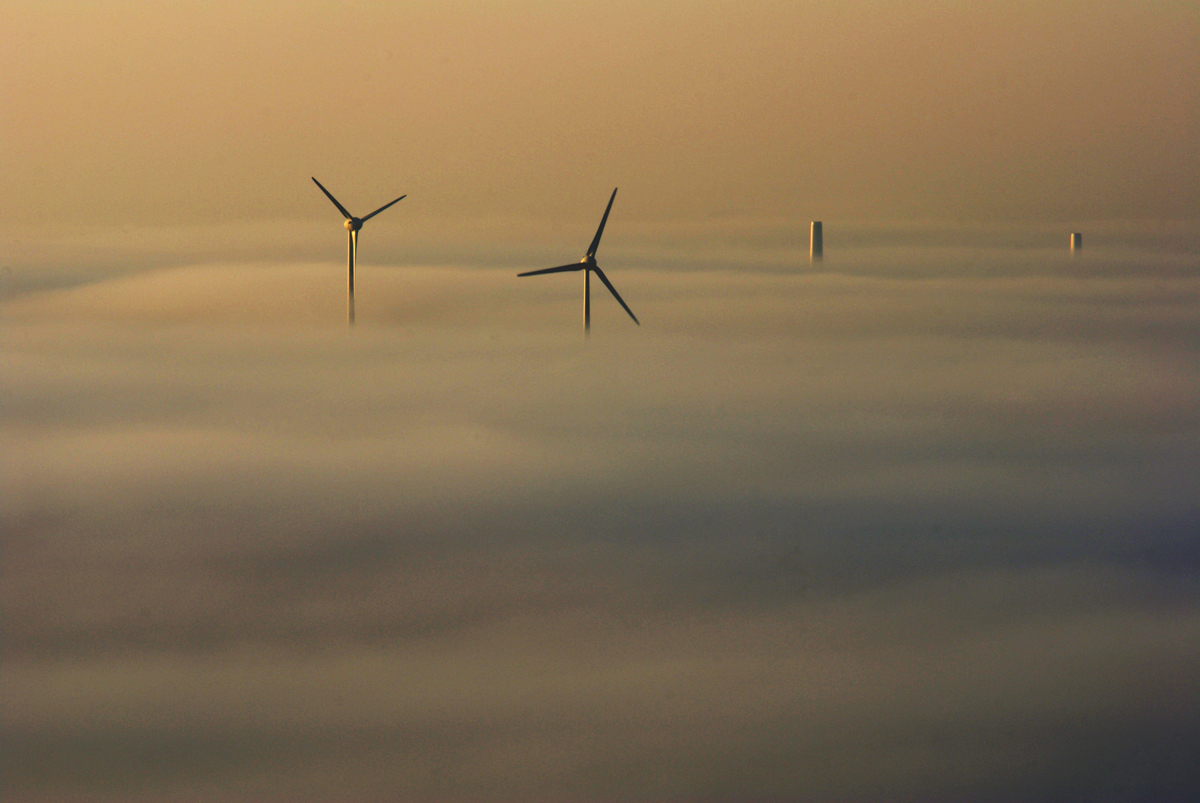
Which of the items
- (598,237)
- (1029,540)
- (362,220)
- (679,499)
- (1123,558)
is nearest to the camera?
(598,237)

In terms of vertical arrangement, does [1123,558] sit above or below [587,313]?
below

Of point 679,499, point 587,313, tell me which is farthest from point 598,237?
point 679,499

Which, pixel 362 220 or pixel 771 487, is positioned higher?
pixel 362 220

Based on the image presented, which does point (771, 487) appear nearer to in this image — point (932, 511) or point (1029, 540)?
point (932, 511)

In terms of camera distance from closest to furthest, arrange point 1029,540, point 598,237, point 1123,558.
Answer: point 598,237
point 1123,558
point 1029,540

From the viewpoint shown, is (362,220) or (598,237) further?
(362,220)

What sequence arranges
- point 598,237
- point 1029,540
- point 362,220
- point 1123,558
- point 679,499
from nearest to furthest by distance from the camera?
point 598,237 → point 362,220 → point 1123,558 → point 1029,540 → point 679,499

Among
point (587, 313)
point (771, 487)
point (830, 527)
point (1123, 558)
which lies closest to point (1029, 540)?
point (1123, 558)

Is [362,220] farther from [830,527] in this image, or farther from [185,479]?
[185,479]

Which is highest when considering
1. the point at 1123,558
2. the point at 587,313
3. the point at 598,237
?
the point at 598,237
